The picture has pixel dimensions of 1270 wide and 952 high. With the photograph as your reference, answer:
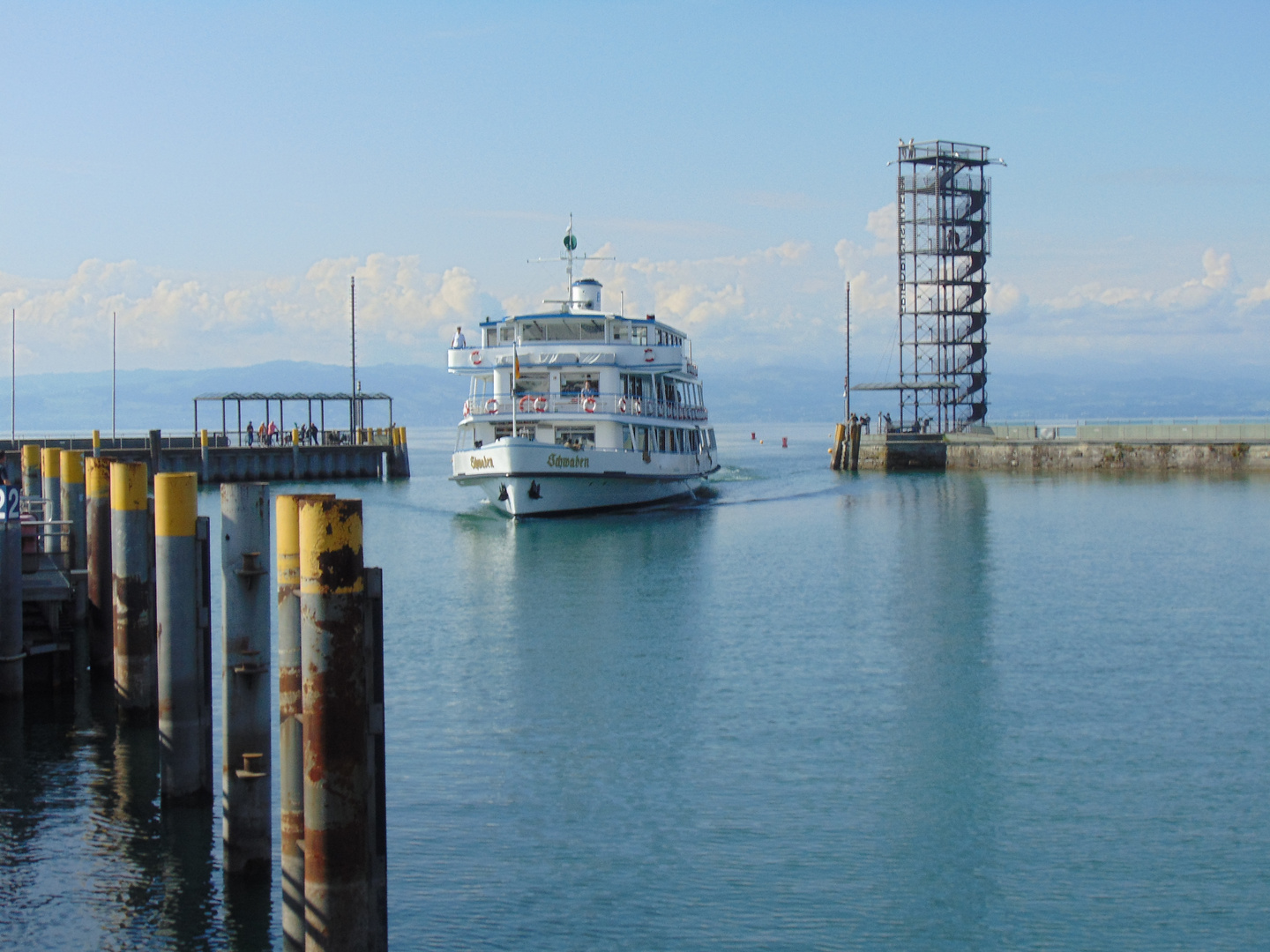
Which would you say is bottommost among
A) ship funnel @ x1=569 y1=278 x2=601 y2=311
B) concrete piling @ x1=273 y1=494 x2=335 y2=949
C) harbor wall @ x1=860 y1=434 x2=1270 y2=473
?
concrete piling @ x1=273 y1=494 x2=335 y2=949

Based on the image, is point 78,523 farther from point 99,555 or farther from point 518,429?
point 518,429

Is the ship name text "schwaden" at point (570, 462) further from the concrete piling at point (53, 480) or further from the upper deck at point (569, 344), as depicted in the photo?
the concrete piling at point (53, 480)

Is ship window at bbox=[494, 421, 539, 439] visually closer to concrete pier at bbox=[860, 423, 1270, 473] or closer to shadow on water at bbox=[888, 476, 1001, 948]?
shadow on water at bbox=[888, 476, 1001, 948]

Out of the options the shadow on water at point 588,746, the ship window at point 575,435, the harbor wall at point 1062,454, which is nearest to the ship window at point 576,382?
the ship window at point 575,435

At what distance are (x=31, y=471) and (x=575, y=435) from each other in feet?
69.2

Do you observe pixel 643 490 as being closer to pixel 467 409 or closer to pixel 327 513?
pixel 467 409

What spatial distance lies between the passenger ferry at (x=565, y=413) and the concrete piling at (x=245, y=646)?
30110mm

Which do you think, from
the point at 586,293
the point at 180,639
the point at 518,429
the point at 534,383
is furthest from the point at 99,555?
the point at 586,293

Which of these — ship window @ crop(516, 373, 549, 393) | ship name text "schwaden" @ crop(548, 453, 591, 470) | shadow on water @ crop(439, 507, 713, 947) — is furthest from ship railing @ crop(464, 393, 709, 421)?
shadow on water @ crop(439, 507, 713, 947)

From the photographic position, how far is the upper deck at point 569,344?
148ft

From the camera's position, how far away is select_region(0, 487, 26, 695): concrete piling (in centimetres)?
1534

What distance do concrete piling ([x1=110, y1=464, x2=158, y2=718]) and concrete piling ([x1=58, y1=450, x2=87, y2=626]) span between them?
10.4 ft

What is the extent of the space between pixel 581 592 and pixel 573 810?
15.8m

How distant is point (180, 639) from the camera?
1229cm
